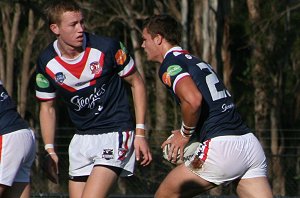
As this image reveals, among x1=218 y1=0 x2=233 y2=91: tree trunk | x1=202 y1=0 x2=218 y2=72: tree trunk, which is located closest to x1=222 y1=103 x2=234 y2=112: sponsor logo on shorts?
x1=202 y1=0 x2=218 y2=72: tree trunk

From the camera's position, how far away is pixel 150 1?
2608 centimetres

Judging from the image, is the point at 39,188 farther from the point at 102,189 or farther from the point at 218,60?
the point at 102,189

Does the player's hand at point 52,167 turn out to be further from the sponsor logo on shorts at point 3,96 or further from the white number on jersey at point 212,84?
the white number on jersey at point 212,84

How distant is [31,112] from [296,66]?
804 cm

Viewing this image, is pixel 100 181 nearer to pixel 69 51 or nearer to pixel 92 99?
pixel 92 99

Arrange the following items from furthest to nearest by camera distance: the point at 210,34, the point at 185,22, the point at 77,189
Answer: the point at 185,22 → the point at 210,34 → the point at 77,189

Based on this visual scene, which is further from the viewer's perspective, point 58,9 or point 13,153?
point 58,9

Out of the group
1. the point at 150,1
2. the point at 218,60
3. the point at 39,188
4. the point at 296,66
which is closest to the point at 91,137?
the point at 39,188

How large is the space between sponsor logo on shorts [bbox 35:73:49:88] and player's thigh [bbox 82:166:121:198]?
84 centimetres

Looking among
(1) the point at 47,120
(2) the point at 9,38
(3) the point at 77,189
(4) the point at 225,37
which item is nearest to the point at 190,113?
(3) the point at 77,189

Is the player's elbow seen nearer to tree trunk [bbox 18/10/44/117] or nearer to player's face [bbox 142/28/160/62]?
player's face [bbox 142/28/160/62]

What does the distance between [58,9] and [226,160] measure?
1.72 m

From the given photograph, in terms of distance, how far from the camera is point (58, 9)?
743 centimetres

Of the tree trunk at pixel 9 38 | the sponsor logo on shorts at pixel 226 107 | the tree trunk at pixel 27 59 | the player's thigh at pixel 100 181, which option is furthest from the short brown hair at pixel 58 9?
the tree trunk at pixel 27 59
